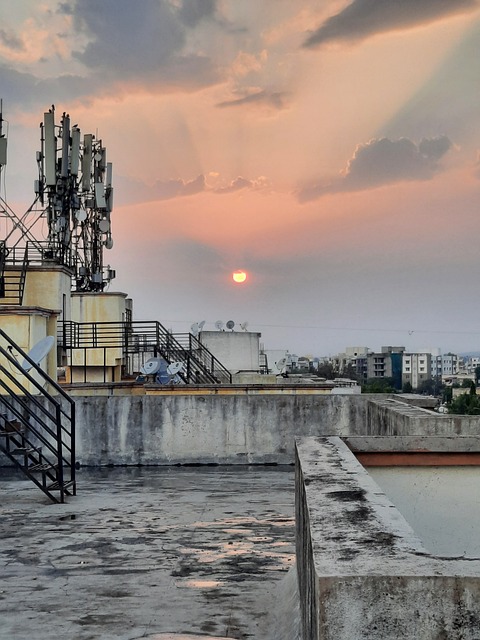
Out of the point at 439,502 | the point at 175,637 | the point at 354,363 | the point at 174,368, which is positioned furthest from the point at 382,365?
the point at 175,637

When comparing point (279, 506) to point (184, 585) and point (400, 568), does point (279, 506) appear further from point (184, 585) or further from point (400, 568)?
point (400, 568)

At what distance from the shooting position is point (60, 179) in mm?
33375

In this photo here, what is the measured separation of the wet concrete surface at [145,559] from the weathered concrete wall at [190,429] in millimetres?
1722

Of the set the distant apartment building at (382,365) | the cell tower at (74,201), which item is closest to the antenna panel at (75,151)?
the cell tower at (74,201)

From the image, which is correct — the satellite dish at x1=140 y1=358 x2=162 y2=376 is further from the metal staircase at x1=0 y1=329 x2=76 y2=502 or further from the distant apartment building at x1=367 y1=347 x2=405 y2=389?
the distant apartment building at x1=367 y1=347 x2=405 y2=389

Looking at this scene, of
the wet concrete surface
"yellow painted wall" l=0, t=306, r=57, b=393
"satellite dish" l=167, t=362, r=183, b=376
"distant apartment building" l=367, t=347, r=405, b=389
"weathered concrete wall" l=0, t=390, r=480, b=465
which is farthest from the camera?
"distant apartment building" l=367, t=347, r=405, b=389

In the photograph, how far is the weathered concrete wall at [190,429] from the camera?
50.3ft

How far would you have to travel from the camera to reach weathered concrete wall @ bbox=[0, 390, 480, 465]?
603 inches

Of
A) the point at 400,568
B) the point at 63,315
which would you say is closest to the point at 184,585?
the point at 400,568

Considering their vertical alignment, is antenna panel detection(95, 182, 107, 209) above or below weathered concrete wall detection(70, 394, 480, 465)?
above

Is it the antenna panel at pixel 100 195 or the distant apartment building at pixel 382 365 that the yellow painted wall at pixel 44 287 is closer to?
the antenna panel at pixel 100 195

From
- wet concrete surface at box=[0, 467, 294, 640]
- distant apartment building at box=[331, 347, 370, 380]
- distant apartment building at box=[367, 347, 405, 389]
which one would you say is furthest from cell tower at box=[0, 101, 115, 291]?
distant apartment building at box=[367, 347, 405, 389]

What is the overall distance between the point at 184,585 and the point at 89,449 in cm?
843

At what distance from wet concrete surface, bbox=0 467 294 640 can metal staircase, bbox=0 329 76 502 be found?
393mm
